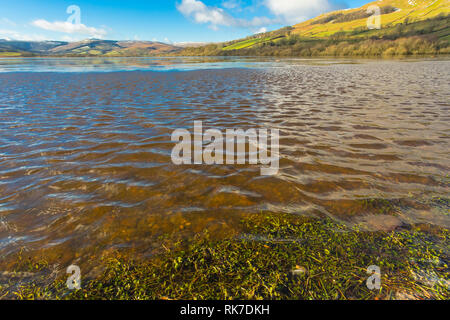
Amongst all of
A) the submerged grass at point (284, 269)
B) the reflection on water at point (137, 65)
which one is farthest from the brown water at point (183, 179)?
the reflection on water at point (137, 65)

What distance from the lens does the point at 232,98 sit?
1563 cm

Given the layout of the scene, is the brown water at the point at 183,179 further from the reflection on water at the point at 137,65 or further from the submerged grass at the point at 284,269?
the reflection on water at the point at 137,65

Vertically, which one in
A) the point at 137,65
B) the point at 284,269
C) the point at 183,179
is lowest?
the point at 284,269

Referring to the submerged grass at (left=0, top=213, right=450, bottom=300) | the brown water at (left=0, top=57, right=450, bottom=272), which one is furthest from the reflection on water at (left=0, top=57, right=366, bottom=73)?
the submerged grass at (left=0, top=213, right=450, bottom=300)

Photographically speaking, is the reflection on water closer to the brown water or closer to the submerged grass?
the brown water

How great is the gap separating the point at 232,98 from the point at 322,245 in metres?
13.8

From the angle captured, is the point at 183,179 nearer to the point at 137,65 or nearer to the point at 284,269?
the point at 284,269

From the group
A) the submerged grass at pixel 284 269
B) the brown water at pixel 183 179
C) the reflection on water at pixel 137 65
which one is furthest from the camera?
the reflection on water at pixel 137 65

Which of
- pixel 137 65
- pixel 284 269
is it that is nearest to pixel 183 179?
pixel 284 269

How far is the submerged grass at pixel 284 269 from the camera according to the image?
2686 millimetres

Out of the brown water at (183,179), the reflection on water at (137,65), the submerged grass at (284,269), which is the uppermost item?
the reflection on water at (137,65)

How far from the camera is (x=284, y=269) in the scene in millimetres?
2980

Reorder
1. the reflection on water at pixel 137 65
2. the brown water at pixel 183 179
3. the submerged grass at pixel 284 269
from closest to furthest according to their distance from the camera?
the submerged grass at pixel 284 269 < the brown water at pixel 183 179 < the reflection on water at pixel 137 65
